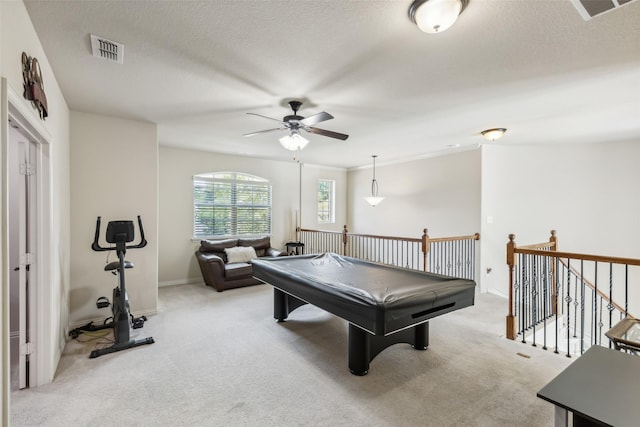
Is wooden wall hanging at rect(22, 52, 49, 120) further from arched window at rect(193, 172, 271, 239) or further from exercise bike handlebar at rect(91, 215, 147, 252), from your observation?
arched window at rect(193, 172, 271, 239)

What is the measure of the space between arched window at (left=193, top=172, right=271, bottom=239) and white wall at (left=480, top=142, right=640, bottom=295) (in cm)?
450

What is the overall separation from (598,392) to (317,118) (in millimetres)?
2614

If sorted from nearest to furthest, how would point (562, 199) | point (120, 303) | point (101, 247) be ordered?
point (120, 303) → point (101, 247) → point (562, 199)

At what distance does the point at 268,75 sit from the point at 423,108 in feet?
6.02

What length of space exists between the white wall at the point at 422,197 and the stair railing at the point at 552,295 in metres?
1.38

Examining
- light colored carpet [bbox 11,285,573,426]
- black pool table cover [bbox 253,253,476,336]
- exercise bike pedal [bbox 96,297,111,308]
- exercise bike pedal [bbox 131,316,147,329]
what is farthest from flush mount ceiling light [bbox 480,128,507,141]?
exercise bike pedal [bbox 96,297,111,308]

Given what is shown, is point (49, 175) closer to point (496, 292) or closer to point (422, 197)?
point (422, 197)

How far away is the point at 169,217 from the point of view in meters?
5.58

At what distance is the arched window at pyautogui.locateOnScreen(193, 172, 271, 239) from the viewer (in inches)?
233

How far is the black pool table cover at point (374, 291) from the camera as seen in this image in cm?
208

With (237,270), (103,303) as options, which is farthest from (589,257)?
(103,303)

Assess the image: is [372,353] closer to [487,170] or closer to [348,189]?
[487,170]

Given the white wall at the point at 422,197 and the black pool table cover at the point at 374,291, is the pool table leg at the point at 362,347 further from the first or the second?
the white wall at the point at 422,197

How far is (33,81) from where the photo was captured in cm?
188
